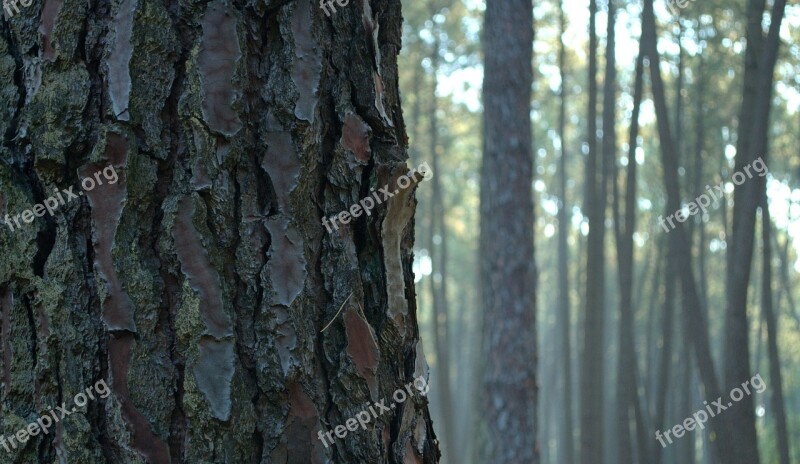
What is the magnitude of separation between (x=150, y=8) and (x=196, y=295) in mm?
353

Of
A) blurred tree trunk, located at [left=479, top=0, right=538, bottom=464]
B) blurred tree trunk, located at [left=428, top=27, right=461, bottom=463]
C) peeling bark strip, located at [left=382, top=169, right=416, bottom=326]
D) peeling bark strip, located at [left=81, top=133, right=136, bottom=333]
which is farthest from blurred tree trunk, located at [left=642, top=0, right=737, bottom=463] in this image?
peeling bark strip, located at [left=81, top=133, right=136, bottom=333]

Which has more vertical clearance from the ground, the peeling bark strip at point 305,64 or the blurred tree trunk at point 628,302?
the blurred tree trunk at point 628,302

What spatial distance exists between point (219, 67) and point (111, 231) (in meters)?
0.23

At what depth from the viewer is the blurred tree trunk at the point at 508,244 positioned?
5.36 metres

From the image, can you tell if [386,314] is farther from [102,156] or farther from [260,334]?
[102,156]

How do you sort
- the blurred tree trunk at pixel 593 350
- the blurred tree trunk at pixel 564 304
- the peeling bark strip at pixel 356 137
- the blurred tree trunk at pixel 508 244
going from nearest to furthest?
1. the peeling bark strip at pixel 356 137
2. the blurred tree trunk at pixel 508 244
3. the blurred tree trunk at pixel 593 350
4. the blurred tree trunk at pixel 564 304

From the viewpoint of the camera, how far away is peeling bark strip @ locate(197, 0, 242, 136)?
3.09ft

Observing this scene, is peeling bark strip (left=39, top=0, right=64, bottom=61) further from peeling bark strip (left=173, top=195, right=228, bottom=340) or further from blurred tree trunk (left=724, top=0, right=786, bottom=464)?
blurred tree trunk (left=724, top=0, right=786, bottom=464)

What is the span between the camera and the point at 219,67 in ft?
3.11

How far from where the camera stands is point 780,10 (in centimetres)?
537

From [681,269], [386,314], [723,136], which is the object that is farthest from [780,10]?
[723,136]

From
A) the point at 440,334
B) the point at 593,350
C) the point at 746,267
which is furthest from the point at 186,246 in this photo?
the point at 440,334

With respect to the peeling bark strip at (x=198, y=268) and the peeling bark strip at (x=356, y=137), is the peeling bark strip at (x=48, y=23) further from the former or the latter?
the peeling bark strip at (x=356, y=137)

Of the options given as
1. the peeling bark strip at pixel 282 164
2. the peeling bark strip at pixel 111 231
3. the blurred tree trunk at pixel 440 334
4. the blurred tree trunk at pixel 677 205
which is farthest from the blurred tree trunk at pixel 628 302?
the peeling bark strip at pixel 111 231
